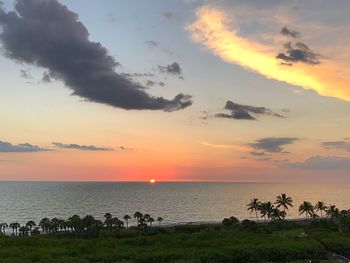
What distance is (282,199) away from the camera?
449ft

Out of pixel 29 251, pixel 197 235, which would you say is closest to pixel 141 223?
pixel 197 235

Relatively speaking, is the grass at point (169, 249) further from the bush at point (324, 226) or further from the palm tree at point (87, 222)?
the palm tree at point (87, 222)

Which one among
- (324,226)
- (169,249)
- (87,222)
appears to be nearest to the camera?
(169,249)

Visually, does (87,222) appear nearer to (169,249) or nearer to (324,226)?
(169,249)

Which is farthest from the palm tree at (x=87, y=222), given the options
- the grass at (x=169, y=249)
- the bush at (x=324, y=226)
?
the bush at (x=324, y=226)

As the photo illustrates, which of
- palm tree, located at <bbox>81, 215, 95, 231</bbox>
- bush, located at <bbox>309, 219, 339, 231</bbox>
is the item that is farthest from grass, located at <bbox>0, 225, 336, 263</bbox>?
palm tree, located at <bbox>81, 215, 95, 231</bbox>

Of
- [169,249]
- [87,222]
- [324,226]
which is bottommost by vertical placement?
[324,226]

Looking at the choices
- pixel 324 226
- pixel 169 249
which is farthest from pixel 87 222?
pixel 324 226

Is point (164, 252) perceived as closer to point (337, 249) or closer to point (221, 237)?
point (221, 237)

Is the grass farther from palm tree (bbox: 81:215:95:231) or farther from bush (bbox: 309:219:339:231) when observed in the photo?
palm tree (bbox: 81:215:95:231)

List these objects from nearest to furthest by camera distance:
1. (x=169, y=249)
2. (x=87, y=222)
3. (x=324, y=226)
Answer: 1. (x=169, y=249)
2. (x=324, y=226)
3. (x=87, y=222)

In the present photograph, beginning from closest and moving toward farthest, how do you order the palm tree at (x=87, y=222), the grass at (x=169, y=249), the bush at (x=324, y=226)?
the grass at (x=169, y=249) < the bush at (x=324, y=226) < the palm tree at (x=87, y=222)

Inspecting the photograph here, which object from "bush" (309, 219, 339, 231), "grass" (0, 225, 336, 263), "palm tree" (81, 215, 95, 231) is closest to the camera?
"grass" (0, 225, 336, 263)

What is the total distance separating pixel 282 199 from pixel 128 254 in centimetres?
8657
